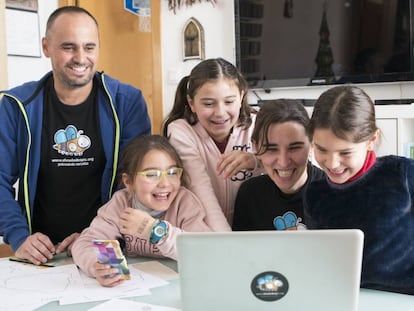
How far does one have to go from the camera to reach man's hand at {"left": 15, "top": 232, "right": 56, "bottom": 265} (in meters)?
1.53

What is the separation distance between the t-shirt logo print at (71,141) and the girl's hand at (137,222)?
1.61 ft

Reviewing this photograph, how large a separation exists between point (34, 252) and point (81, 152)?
0.44 m

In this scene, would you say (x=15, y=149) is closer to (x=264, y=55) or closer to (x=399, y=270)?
(x=399, y=270)

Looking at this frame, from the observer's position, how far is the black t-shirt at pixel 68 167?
6.09 feet

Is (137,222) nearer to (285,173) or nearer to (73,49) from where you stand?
(285,173)

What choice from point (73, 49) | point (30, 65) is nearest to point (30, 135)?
point (73, 49)

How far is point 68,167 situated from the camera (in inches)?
73.0

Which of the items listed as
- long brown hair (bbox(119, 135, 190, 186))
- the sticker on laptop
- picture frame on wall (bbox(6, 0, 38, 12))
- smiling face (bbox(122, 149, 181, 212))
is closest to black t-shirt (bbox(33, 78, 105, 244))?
long brown hair (bbox(119, 135, 190, 186))

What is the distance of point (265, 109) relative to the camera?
5.14ft

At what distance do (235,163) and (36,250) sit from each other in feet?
2.09

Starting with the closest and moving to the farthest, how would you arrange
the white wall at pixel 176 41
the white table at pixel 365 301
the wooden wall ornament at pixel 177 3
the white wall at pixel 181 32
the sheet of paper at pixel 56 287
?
1. the white table at pixel 365 301
2. the sheet of paper at pixel 56 287
3. the white wall at pixel 176 41
4. the white wall at pixel 181 32
5. the wooden wall ornament at pixel 177 3

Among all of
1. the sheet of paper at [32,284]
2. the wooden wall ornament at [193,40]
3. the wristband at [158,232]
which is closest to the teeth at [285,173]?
the wristband at [158,232]

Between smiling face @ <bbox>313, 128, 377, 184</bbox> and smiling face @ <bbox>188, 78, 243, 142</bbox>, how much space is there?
0.47 metres

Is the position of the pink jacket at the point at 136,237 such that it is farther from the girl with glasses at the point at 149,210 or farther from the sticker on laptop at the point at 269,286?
the sticker on laptop at the point at 269,286
